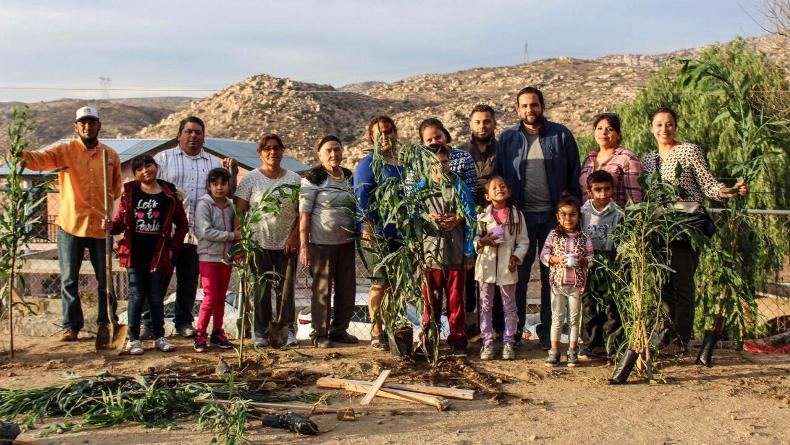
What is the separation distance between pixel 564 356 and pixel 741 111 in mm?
2394

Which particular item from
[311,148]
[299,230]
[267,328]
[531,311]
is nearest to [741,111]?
[299,230]

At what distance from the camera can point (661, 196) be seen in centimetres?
614

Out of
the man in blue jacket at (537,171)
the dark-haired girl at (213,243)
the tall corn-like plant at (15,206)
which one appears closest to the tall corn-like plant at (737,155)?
the man in blue jacket at (537,171)

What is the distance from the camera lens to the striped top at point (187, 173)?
7086 millimetres

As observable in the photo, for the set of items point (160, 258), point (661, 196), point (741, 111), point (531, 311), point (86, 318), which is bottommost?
point (531, 311)

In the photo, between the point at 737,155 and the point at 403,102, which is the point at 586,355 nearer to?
the point at 737,155

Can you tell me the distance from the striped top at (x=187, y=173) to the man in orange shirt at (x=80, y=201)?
0.50 m

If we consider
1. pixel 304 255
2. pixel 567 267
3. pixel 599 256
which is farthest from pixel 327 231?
pixel 599 256

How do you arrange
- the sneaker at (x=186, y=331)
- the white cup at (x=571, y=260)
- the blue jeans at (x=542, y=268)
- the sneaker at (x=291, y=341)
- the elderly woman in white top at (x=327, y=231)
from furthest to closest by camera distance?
the sneaker at (x=186, y=331)
the sneaker at (x=291, y=341)
the elderly woman in white top at (x=327, y=231)
the blue jeans at (x=542, y=268)
the white cup at (x=571, y=260)

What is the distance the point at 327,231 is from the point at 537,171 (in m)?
1.80

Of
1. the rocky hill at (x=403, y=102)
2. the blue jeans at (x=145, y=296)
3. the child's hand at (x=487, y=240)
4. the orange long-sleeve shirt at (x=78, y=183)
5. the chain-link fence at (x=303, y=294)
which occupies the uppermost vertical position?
the rocky hill at (x=403, y=102)

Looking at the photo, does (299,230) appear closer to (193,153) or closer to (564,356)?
(193,153)

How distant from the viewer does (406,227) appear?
233 inches

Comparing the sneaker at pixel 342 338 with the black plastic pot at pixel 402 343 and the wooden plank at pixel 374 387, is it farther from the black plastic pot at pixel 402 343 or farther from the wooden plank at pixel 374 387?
the wooden plank at pixel 374 387
